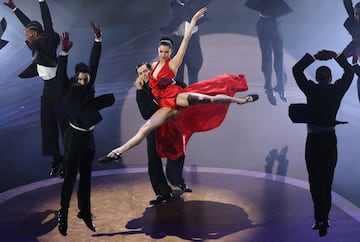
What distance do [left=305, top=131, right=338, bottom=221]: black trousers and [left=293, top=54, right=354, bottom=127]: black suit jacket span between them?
0.16 metres

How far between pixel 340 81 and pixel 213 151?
3434mm

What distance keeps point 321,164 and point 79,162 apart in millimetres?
2475

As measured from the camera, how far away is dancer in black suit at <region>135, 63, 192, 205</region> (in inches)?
198

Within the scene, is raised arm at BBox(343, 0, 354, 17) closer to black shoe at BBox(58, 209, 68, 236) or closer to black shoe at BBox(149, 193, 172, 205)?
black shoe at BBox(149, 193, 172, 205)

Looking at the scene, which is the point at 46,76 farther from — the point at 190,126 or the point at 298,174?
the point at 298,174

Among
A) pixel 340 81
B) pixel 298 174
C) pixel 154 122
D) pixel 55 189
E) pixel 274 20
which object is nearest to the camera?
pixel 340 81

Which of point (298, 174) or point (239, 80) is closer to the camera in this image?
point (239, 80)

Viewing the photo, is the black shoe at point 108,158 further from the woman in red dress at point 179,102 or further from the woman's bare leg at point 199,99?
the woman's bare leg at point 199,99

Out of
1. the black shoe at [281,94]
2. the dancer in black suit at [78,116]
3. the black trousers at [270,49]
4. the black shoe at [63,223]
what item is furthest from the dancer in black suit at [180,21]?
the black shoe at [63,223]

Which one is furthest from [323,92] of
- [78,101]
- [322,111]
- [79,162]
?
[79,162]

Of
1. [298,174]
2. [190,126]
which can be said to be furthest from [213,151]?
[190,126]

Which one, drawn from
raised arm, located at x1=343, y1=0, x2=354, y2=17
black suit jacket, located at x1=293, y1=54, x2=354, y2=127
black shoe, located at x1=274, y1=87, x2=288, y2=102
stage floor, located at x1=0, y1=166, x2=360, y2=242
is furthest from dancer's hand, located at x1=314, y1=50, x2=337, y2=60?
black shoe, located at x1=274, y1=87, x2=288, y2=102

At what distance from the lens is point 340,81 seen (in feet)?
14.3

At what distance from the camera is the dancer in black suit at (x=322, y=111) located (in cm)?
436
